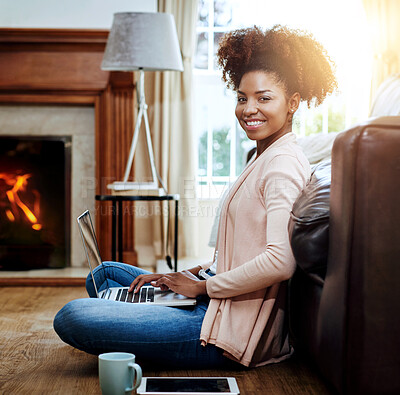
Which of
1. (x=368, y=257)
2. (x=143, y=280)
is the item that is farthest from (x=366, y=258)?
(x=143, y=280)

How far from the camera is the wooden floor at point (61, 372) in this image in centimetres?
152

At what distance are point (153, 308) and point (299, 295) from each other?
393mm

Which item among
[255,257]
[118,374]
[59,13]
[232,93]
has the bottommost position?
[118,374]

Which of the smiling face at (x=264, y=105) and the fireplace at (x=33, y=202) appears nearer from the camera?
the smiling face at (x=264, y=105)

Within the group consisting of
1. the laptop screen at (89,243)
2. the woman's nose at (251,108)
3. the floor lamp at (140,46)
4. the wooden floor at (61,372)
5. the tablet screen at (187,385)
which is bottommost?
the wooden floor at (61,372)

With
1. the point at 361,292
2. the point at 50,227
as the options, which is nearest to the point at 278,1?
the point at 50,227

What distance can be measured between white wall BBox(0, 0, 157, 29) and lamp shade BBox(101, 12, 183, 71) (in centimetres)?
65

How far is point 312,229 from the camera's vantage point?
1.30 m

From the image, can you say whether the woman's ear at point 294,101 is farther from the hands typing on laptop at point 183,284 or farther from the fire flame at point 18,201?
the fire flame at point 18,201

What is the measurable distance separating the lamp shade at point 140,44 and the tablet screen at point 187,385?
76.8 inches

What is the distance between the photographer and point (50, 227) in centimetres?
370

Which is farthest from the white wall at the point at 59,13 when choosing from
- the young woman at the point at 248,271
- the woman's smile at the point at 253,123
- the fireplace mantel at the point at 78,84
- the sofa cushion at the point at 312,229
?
the sofa cushion at the point at 312,229

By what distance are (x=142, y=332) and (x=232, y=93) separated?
2.79 metres

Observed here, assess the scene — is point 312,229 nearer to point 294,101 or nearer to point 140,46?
point 294,101
